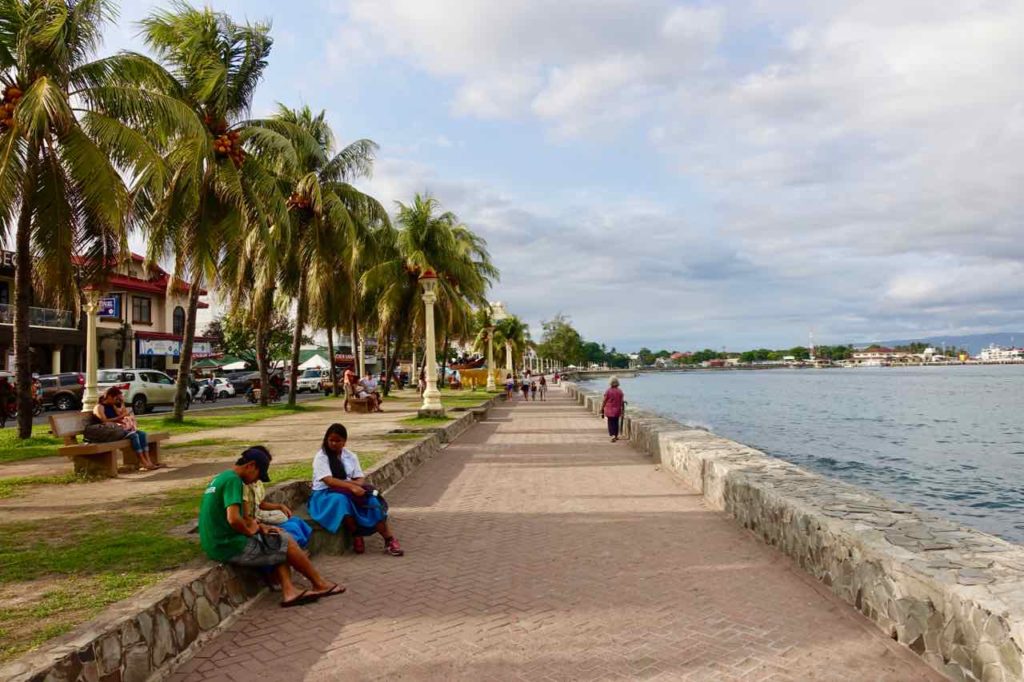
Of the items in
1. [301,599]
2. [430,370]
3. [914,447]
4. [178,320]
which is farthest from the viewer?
[178,320]

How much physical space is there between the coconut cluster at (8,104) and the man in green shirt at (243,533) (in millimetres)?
9680

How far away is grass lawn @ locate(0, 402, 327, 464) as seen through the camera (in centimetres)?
1199

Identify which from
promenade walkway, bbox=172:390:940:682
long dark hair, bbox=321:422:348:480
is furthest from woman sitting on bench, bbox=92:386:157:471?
long dark hair, bbox=321:422:348:480

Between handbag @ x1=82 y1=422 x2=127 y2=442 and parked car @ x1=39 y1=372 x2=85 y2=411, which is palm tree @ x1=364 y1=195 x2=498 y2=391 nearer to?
parked car @ x1=39 y1=372 x2=85 y2=411

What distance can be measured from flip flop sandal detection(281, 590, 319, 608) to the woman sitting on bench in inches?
244

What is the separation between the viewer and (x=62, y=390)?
26312 mm

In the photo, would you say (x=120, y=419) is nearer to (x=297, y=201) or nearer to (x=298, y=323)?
(x=297, y=201)

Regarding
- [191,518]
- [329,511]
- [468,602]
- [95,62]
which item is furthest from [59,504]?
[95,62]

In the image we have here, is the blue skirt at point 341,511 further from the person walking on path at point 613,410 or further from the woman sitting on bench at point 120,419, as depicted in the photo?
the person walking on path at point 613,410

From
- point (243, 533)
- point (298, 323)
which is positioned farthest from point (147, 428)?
point (243, 533)

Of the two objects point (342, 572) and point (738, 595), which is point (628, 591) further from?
point (342, 572)

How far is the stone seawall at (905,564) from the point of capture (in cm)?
346

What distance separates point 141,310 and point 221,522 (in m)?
42.3

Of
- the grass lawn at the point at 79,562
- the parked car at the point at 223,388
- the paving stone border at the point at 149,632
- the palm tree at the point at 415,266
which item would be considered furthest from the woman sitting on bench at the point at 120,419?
the parked car at the point at 223,388
